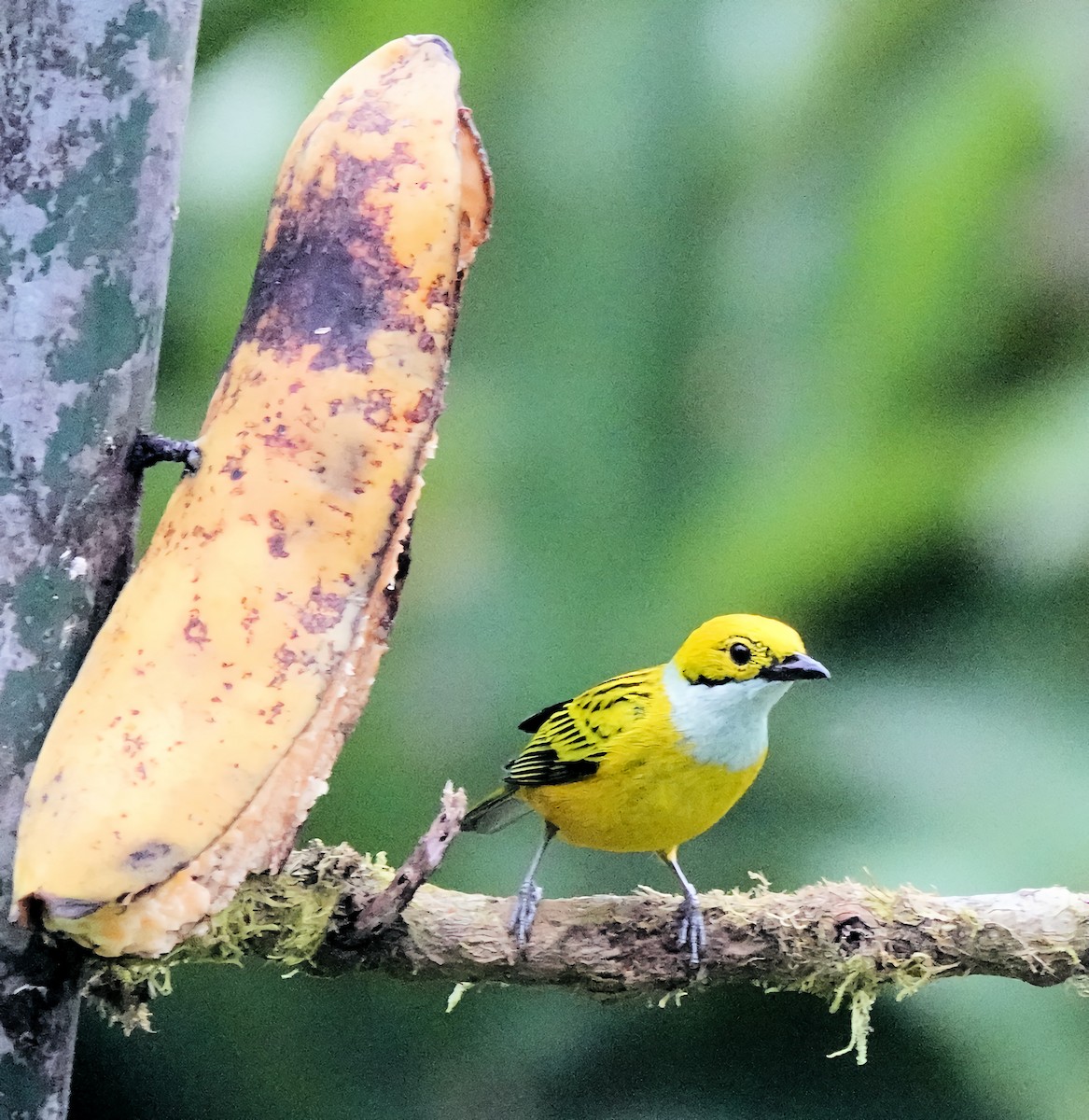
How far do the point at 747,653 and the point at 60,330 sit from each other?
83 cm

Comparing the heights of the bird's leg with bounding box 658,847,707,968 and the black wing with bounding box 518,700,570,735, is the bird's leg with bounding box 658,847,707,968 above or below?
below

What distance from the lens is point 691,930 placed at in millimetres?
Result: 1335

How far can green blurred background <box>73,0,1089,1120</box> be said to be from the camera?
2205 millimetres

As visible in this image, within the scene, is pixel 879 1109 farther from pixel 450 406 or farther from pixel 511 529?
pixel 450 406

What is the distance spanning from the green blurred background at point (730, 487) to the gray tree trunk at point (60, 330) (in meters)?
1.38

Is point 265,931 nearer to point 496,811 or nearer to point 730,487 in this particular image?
point 496,811

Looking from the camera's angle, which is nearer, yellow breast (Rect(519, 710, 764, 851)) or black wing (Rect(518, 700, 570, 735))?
yellow breast (Rect(519, 710, 764, 851))

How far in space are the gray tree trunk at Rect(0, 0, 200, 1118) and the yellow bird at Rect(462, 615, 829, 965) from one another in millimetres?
669

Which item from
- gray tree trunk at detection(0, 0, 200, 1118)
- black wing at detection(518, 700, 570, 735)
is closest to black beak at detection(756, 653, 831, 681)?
black wing at detection(518, 700, 570, 735)

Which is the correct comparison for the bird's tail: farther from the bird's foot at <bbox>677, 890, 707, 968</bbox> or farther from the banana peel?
the banana peel

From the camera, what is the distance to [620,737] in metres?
1.53

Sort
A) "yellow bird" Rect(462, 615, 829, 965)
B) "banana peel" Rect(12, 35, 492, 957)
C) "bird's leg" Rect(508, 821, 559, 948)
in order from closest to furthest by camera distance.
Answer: "banana peel" Rect(12, 35, 492, 957) → "bird's leg" Rect(508, 821, 559, 948) → "yellow bird" Rect(462, 615, 829, 965)

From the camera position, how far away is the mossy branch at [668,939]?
1.21 meters

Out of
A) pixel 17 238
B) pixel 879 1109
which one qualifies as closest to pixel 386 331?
pixel 17 238
